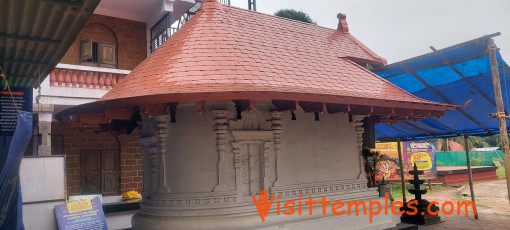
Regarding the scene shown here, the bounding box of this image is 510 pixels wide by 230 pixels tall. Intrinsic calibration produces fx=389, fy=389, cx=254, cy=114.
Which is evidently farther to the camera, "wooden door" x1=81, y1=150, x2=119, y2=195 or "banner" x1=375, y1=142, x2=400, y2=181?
"banner" x1=375, y1=142, x2=400, y2=181

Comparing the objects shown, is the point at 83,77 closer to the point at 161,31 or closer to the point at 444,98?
the point at 161,31

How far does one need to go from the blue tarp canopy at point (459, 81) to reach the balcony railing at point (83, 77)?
22.2ft

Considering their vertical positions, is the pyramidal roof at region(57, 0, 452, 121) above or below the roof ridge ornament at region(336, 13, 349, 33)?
below

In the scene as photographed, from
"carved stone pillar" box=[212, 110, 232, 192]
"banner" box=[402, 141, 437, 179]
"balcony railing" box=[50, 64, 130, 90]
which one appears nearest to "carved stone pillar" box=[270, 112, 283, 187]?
"carved stone pillar" box=[212, 110, 232, 192]

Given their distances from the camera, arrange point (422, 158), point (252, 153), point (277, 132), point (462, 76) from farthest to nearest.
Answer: point (422, 158), point (462, 76), point (277, 132), point (252, 153)

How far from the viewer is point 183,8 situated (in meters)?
12.2

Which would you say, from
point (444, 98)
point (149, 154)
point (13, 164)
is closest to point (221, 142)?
point (149, 154)

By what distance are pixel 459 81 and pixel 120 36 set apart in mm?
9300

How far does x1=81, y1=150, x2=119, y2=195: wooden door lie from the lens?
10953mm

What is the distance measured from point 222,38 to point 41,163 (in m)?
3.81

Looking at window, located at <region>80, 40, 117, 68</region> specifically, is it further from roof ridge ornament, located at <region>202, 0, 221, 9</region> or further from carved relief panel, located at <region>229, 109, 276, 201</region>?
carved relief panel, located at <region>229, 109, 276, 201</region>

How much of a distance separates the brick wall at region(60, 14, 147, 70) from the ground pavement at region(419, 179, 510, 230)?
9.24 metres

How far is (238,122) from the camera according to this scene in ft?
20.8

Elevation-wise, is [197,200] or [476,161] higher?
[197,200]
